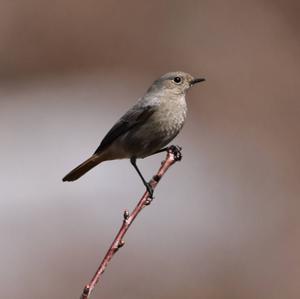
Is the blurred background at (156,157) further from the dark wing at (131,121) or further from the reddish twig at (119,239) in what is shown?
the reddish twig at (119,239)

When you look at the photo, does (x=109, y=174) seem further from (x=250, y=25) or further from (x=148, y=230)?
(x=250, y=25)

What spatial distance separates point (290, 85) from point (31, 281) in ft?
19.0

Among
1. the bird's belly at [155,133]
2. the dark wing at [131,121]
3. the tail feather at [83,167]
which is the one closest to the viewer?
the bird's belly at [155,133]

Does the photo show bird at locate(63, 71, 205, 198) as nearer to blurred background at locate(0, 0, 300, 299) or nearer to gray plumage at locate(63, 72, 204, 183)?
gray plumage at locate(63, 72, 204, 183)

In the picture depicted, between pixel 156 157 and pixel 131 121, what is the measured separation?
15.3 ft

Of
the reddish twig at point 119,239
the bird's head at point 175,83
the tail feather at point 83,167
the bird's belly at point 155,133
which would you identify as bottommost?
the reddish twig at point 119,239

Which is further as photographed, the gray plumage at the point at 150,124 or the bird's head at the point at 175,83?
the bird's head at the point at 175,83

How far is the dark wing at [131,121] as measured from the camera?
18.7 ft

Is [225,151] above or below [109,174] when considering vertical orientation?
above

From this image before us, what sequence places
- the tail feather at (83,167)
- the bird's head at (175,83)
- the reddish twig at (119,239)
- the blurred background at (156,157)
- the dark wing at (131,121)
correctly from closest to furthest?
the reddish twig at (119,239), the dark wing at (131,121), the bird's head at (175,83), the tail feather at (83,167), the blurred background at (156,157)

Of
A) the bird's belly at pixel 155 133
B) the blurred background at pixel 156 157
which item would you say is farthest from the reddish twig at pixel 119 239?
the blurred background at pixel 156 157

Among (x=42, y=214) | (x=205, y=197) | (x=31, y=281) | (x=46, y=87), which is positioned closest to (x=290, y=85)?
(x=205, y=197)

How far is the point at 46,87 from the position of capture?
12.1 m

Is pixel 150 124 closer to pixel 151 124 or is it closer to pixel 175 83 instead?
pixel 151 124
